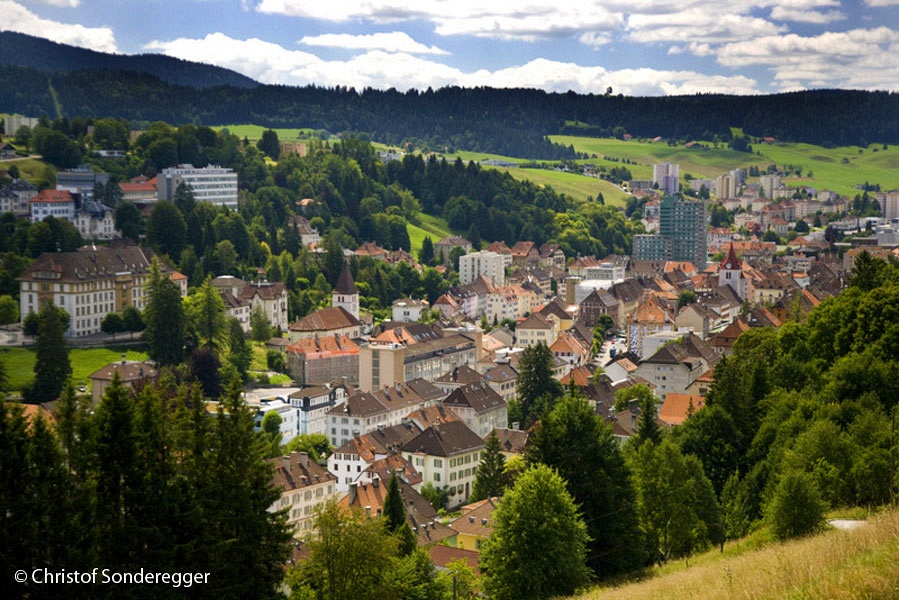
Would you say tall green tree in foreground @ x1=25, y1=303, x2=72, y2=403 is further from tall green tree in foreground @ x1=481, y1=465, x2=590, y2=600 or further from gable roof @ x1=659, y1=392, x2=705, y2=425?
tall green tree in foreground @ x1=481, y1=465, x2=590, y2=600

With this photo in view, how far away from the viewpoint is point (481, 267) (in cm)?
10844

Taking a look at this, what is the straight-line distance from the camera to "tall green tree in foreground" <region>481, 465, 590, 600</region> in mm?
22922

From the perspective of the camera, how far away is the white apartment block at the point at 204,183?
96000mm

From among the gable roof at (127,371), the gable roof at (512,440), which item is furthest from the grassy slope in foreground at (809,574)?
the gable roof at (127,371)

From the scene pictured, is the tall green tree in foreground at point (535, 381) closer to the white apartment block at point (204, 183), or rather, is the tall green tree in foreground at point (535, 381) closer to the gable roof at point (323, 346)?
the gable roof at point (323, 346)

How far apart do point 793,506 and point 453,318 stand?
225 ft

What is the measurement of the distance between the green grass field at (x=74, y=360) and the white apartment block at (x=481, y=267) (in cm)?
4364

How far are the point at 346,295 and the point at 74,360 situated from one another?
859 inches

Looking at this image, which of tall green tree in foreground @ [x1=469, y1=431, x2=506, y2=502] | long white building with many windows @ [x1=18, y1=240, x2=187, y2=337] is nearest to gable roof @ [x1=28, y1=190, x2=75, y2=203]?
long white building with many windows @ [x1=18, y1=240, x2=187, y2=337]

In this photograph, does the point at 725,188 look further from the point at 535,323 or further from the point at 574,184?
the point at 535,323

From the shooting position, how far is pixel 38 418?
2014cm

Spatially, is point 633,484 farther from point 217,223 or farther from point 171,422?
point 217,223

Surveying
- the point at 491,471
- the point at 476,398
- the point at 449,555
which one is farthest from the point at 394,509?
the point at 476,398

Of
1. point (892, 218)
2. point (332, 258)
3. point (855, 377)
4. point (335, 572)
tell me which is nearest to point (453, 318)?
point (332, 258)
